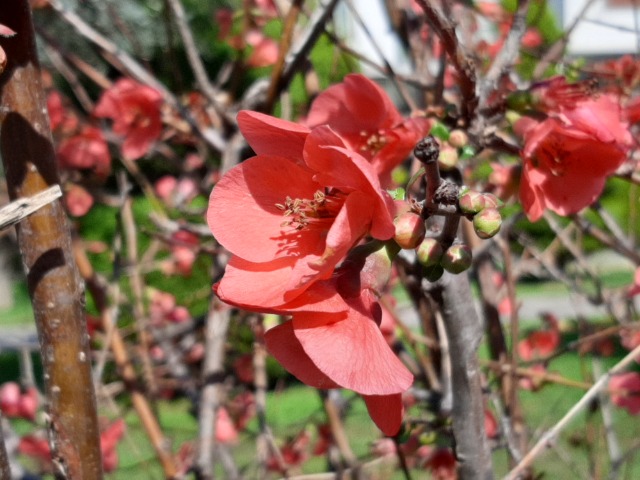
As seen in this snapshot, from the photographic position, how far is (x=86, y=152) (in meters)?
2.28

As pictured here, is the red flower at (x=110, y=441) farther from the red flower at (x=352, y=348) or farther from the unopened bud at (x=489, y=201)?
the unopened bud at (x=489, y=201)

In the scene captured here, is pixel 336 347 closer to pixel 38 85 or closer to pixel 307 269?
pixel 307 269

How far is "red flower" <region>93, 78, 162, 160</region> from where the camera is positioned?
1.88 metres

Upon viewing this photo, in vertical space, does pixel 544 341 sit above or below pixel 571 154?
below

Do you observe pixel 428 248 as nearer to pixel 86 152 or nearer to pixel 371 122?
pixel 371 122

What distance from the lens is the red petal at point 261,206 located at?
67 cm

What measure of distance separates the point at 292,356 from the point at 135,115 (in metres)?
1.43

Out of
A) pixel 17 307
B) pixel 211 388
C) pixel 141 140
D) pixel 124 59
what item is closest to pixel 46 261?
pixel 211 388

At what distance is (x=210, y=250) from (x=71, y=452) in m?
0.84

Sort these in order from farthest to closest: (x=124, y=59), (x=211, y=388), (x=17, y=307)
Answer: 1. (x=17, y=307)
2. (x=124, y=59)
3. (x=211, y=388)

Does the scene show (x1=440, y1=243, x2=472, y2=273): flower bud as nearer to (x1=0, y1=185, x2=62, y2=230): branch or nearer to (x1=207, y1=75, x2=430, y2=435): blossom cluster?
(x1=207, y1=75, x2=430, y2=435): blossom cluster

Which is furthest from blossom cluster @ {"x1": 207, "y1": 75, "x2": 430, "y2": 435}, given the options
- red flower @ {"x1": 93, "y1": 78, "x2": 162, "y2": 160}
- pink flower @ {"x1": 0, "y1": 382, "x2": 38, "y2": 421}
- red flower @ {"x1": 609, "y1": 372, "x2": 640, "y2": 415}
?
pink flower @ {"x1": 0, "y1": 382, "x2": 38, "y2": 421}

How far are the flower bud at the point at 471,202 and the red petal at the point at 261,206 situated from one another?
140 mm

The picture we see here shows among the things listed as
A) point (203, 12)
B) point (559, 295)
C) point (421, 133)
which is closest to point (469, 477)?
point (421, 133)
